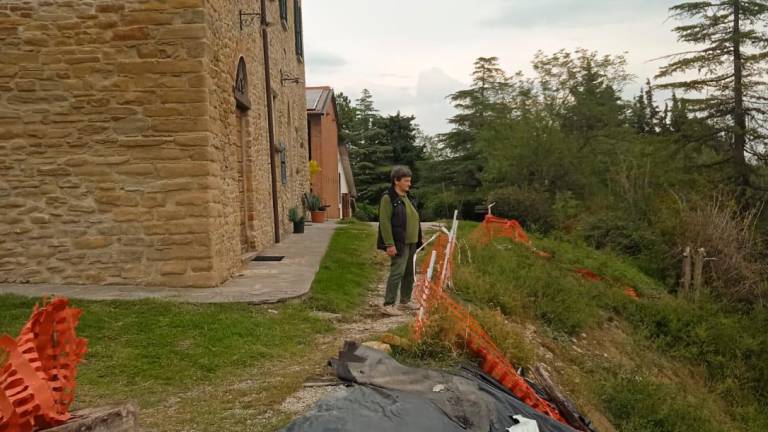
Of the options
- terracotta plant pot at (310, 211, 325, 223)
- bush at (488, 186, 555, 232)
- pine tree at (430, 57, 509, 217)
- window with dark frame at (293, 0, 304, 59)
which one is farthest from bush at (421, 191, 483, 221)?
window with dark frame at (293, 0, 304, 59)

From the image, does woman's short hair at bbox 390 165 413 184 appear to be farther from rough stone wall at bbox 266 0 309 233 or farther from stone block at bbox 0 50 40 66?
rough stone wall at bbox 266 0 309 233

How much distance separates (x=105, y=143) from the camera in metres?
8.18

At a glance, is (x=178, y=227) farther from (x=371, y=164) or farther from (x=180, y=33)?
(x=371, y=164)

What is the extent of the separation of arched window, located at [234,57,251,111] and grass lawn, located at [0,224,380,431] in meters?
4.05

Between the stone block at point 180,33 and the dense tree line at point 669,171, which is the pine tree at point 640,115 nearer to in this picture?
the dense tree line at point 669,171

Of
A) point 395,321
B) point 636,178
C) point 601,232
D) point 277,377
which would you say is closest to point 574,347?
point 395,321

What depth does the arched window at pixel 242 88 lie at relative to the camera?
10.6 metres

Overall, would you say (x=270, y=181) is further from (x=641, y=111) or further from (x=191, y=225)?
(x=641, y=111)

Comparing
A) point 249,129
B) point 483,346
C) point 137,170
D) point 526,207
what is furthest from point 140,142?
point 526,207

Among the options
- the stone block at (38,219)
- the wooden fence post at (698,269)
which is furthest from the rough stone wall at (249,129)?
the wooden fence post at (698,269)

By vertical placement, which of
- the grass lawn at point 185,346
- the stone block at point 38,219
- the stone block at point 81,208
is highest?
the stone block at point 81,208

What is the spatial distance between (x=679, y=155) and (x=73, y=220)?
19776mm

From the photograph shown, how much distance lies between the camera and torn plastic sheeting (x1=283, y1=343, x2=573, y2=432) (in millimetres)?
3670

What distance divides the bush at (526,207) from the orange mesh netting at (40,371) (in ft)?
61.8
